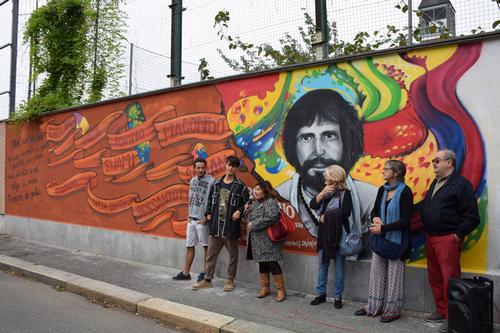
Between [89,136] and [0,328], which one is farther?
[89,136]

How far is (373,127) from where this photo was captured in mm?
5246

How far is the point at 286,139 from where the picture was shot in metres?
5.97

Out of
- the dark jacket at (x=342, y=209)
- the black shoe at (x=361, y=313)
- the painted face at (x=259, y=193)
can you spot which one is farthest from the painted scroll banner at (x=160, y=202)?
the black shoe at (x=361, y=313)

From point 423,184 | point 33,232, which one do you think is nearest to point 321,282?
point 423,184

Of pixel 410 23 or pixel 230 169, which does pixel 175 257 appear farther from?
pixel 410 23

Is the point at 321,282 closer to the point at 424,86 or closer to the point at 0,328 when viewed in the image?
the point at 424,86

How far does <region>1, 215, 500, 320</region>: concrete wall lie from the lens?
4910mm

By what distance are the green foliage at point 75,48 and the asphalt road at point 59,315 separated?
6.02m

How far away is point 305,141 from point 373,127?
92 centimetres

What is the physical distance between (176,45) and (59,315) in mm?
4905

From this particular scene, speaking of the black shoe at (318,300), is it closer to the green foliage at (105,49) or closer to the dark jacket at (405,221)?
the dark jacket at (405,221)

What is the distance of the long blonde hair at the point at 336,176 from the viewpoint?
5.16 meters

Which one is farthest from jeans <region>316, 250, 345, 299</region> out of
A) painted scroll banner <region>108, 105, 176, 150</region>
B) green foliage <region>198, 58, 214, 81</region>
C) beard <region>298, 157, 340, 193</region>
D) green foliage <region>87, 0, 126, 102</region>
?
green foliage <region>87, 0, 126, 102</region>

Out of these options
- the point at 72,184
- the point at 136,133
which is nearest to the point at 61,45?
the point at 72,184
